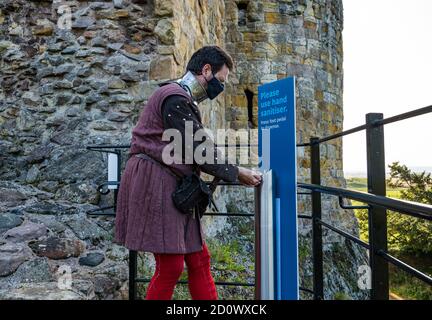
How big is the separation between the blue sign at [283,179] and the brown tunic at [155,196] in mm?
214

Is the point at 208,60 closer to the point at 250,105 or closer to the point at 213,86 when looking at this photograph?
the point at 213,86

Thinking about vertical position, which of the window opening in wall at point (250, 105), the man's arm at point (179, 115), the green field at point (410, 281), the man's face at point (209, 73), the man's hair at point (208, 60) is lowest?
the green field at point (410, 281)

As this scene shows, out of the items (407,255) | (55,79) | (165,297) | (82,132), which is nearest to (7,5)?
(55,79)

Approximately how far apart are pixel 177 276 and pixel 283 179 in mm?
634

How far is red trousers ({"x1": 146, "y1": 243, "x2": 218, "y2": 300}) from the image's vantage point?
1785mm

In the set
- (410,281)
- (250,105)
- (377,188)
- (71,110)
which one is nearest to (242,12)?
(250,105)

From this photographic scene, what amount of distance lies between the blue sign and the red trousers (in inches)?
12.7

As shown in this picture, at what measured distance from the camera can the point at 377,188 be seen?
1.72 meters

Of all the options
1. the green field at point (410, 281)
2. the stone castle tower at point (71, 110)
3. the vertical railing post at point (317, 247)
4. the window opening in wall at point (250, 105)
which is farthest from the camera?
the green field at point (410, 281)

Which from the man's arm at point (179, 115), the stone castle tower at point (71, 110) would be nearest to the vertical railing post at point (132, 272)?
the stone castle tower at point (71, 110)

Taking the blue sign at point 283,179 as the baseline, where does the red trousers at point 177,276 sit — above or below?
below

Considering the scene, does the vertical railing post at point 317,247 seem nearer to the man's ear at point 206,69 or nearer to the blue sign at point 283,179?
the blue sign at point 283,179

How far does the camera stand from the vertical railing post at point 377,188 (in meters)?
1.70

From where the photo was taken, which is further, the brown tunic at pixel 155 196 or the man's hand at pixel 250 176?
the man's hand at pixel 250 176
